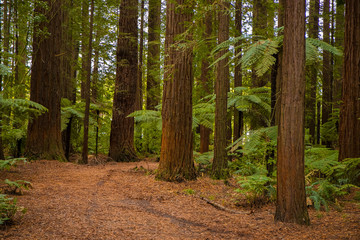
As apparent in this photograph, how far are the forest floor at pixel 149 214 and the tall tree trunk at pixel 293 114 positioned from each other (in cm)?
41

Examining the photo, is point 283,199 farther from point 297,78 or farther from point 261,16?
point 261,16

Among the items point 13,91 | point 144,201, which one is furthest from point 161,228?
point 13,91

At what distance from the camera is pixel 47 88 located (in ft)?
30.8

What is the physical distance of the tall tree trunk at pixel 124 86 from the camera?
35.8 ft

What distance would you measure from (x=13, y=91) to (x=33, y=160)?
215 centimetres

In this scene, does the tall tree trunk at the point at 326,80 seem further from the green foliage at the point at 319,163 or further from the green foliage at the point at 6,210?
the green foliage at the point at 6,210

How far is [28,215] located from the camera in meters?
3.71

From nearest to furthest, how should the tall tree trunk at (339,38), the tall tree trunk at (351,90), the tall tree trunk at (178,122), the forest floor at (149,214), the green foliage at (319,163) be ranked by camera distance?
the forest floor at (149,214) → the green foliage at (319,163) → the tall tree trunk at (351,90) → the tall tree trunk at (178,122) → the tall tree trunk at (339,38)

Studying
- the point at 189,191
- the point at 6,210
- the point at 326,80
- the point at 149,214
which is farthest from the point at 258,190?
the point at 326,80

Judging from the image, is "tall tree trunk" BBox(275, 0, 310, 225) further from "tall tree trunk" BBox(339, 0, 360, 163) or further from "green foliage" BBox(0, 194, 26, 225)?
"green foliage" BBox(0, 194, 26, 225)

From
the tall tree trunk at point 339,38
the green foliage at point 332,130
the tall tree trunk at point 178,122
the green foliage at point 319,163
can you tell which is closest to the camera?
the green foliage at point 319,163

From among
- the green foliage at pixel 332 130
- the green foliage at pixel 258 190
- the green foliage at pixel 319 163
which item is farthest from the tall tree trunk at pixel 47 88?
the green foliage at pixel 332 130

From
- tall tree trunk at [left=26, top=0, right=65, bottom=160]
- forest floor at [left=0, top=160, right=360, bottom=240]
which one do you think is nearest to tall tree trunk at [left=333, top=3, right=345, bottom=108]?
forest floor at [left=0, top=160, right=360, bottom=240]

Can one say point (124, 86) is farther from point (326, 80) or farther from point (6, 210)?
point (326, 80)
